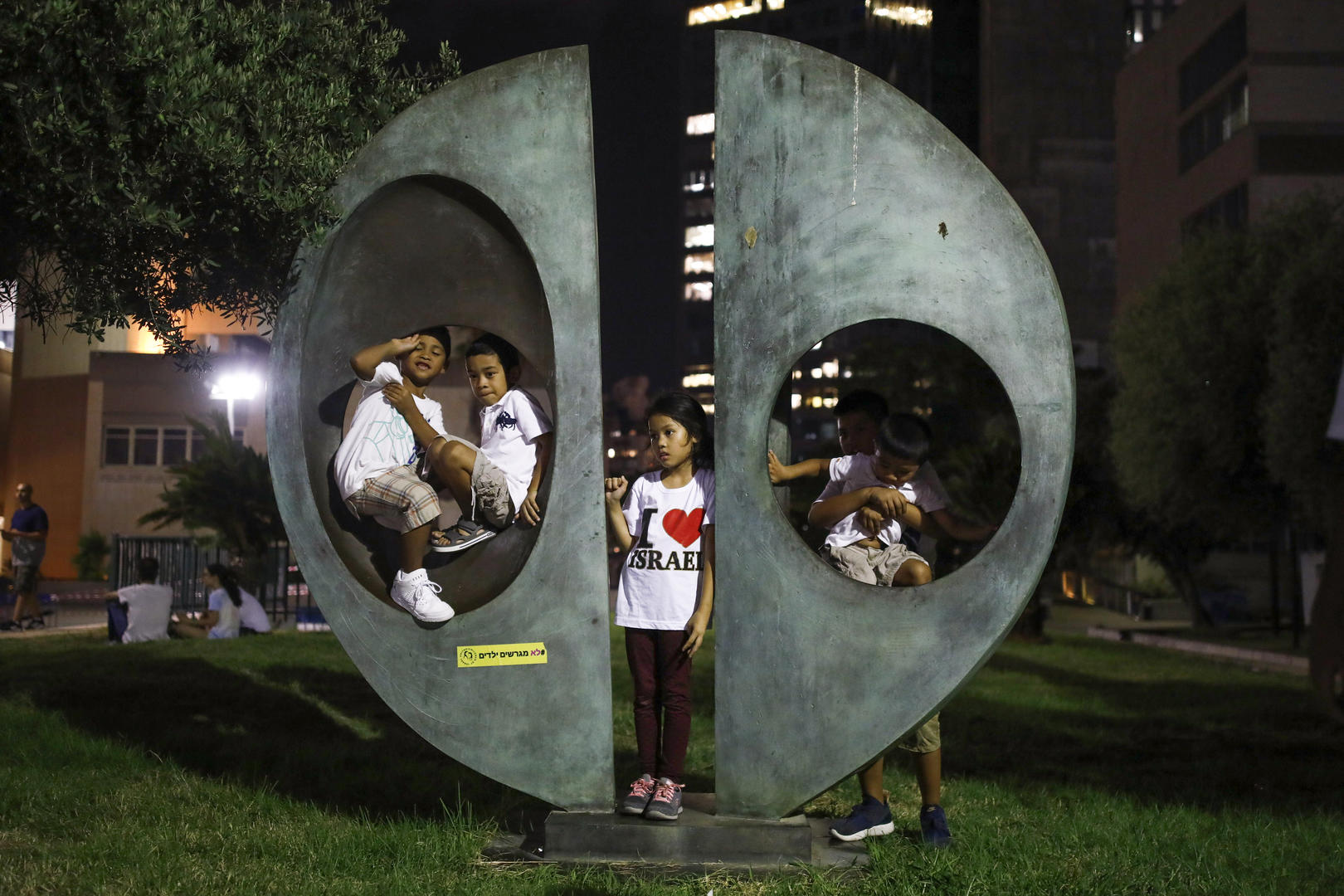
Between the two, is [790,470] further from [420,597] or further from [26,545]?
[26,545]

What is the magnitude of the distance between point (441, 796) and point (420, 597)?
161 centimetres

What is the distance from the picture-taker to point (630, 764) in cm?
749

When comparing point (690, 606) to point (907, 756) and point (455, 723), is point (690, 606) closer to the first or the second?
point (455, 723)

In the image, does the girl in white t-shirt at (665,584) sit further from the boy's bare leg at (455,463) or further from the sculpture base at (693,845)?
the boy's bare leg at (455,463)

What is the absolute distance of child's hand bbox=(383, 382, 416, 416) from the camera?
5.58m

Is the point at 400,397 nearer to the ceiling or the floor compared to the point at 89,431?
nearer to the floor

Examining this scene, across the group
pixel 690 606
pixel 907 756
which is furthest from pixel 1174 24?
pixel 690 606

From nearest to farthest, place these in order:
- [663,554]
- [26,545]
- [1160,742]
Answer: [663,554] < [1160,742] < [26,545]

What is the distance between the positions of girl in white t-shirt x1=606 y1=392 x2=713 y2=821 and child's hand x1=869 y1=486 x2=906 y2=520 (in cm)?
72

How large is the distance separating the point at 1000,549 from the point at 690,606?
134 cm

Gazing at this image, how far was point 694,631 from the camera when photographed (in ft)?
17.2

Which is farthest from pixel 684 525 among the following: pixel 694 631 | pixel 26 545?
pixel 26 545

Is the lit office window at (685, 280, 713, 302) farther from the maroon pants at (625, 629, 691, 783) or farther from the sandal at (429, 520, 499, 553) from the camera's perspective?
the maroon pants at (625, 629, 691, 783)

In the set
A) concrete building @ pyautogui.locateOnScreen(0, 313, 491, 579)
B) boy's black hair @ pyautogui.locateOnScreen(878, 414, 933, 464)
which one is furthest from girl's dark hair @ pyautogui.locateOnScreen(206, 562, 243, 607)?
concrete building @ pyautogui.locateOnScreen(0, 313, 491, 579)
